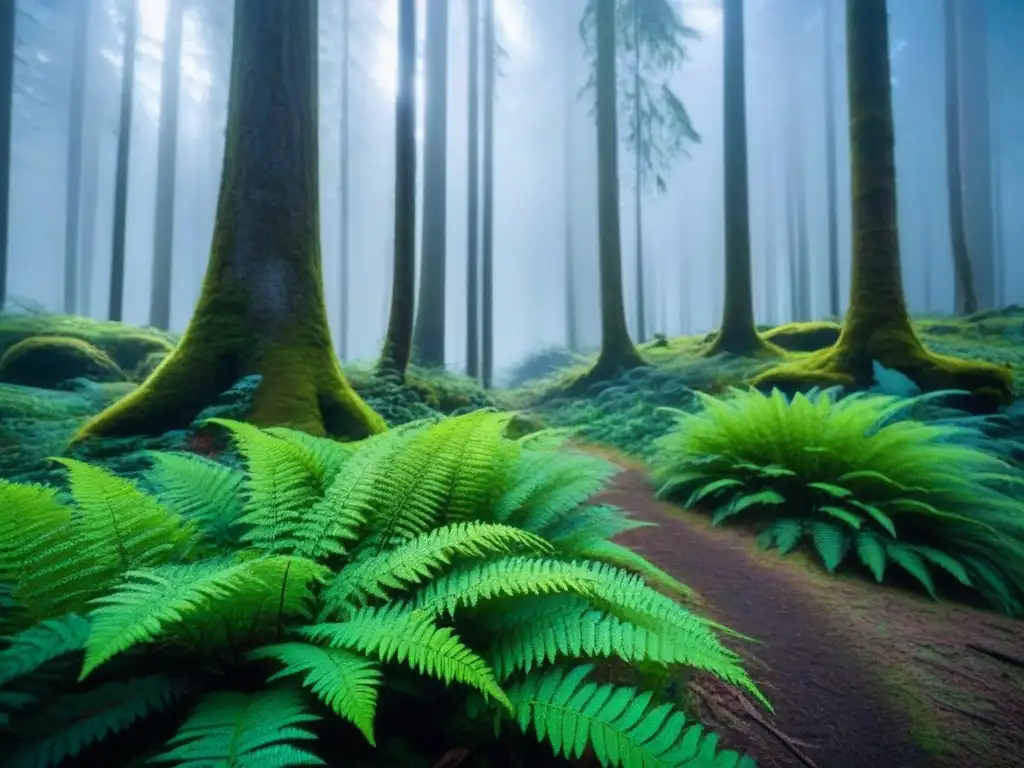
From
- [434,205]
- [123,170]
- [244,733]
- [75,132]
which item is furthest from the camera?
[75,132]

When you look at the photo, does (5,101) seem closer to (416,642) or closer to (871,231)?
(416,642)

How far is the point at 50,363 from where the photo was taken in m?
7.93

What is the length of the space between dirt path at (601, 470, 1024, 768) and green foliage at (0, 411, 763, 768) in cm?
60

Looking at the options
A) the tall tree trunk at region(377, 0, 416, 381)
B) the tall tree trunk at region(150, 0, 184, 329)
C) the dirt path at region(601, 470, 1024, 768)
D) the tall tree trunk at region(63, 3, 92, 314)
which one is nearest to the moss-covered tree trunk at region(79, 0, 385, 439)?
the tall tree trunk at region(377, 0, 416, 381)

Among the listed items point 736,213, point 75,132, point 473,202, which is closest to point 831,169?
point 736,213

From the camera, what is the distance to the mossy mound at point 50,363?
768 centimetres

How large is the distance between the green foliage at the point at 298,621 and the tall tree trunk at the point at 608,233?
9166mm

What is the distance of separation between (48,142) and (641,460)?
201 feet

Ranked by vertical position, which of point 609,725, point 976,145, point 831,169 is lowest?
point 609,725

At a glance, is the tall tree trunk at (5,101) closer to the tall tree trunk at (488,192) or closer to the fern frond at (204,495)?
the tall tree trunk at (488,192)

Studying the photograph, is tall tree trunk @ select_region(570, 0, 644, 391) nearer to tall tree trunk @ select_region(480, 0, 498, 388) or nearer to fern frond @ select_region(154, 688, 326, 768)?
tall tree trunk @ select_region(480, 0, 498, 388)

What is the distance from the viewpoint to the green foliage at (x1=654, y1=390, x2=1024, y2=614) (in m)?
3.01

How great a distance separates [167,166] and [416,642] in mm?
23021

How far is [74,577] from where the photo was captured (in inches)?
53.6
